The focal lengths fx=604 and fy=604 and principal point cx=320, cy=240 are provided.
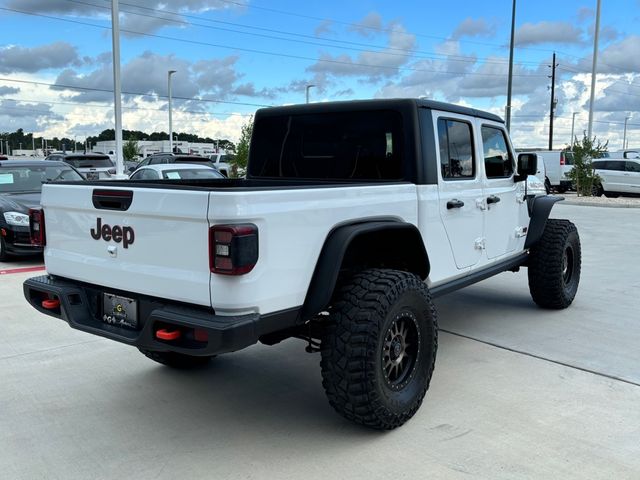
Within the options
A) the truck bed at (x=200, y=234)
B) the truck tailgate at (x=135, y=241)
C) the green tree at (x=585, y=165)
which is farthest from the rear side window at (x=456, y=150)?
the green tree at (x=585, y=165)

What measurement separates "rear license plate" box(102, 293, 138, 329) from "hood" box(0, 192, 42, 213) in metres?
6.23

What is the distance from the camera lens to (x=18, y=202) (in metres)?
9.28

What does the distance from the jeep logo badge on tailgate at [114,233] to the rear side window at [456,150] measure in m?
2.19

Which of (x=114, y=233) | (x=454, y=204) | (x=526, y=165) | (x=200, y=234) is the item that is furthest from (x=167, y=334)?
(x=526, y=165)

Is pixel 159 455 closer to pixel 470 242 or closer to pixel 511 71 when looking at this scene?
pixel 470 242

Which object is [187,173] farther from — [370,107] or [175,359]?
[370,107]

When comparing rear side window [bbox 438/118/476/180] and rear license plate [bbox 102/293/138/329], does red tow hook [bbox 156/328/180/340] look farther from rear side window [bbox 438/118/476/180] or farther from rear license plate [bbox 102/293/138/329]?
rear side window [bbox 438/118/476/180]

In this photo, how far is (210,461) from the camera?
10.6 ft

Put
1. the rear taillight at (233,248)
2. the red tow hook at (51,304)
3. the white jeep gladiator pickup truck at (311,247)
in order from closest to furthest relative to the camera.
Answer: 1. the rear taillight at (233,248)
2. the white jeep gladiator pickup truck at (311,247)
3. the red tow hook at (51,304)

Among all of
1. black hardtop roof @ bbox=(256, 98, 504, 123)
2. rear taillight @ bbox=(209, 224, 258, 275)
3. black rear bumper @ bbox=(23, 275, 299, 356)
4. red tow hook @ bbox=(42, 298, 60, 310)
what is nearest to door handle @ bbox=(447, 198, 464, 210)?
black hardtop roof @ bbox=(256, 98, 504, 123)

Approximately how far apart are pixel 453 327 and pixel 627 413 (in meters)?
2.03

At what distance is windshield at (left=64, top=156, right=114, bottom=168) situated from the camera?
17.8m

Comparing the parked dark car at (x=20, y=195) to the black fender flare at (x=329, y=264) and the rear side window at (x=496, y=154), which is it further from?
the black fender flare at (x=329, y=264)

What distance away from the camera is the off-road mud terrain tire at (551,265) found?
598 centimetres
